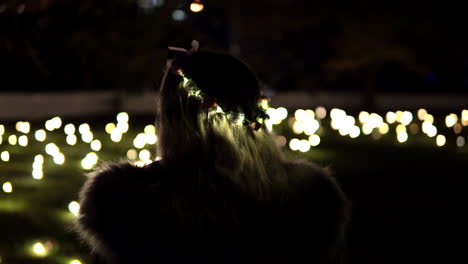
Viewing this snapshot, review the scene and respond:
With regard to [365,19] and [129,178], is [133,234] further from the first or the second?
[365,19]

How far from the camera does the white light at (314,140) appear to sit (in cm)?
1447

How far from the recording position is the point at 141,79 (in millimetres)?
23719

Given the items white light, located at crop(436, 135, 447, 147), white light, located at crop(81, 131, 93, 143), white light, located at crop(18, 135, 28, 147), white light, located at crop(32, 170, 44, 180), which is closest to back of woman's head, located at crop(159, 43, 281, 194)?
white light, located at crop(32, 170, 44, 180)

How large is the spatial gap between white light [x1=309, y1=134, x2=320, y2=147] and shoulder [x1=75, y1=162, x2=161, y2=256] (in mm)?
12254

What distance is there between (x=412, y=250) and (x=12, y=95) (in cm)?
1698

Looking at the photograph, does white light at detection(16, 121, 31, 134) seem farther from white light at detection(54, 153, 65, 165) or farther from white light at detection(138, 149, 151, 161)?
white light at detection(138, 149, 151, 161)

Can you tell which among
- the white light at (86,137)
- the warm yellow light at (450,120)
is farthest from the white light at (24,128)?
the warm yellow light at (450,120)

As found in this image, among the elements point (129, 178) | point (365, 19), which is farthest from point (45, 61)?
point (129, 178)

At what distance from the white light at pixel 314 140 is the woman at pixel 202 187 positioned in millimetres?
12227

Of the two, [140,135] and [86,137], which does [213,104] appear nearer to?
A: [140,135]

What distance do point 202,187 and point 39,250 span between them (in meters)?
4.49

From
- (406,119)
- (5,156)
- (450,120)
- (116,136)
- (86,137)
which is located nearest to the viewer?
(5,156)

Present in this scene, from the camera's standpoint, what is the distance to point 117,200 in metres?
2.11

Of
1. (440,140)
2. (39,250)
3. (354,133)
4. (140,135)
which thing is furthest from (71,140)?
(39,250)
